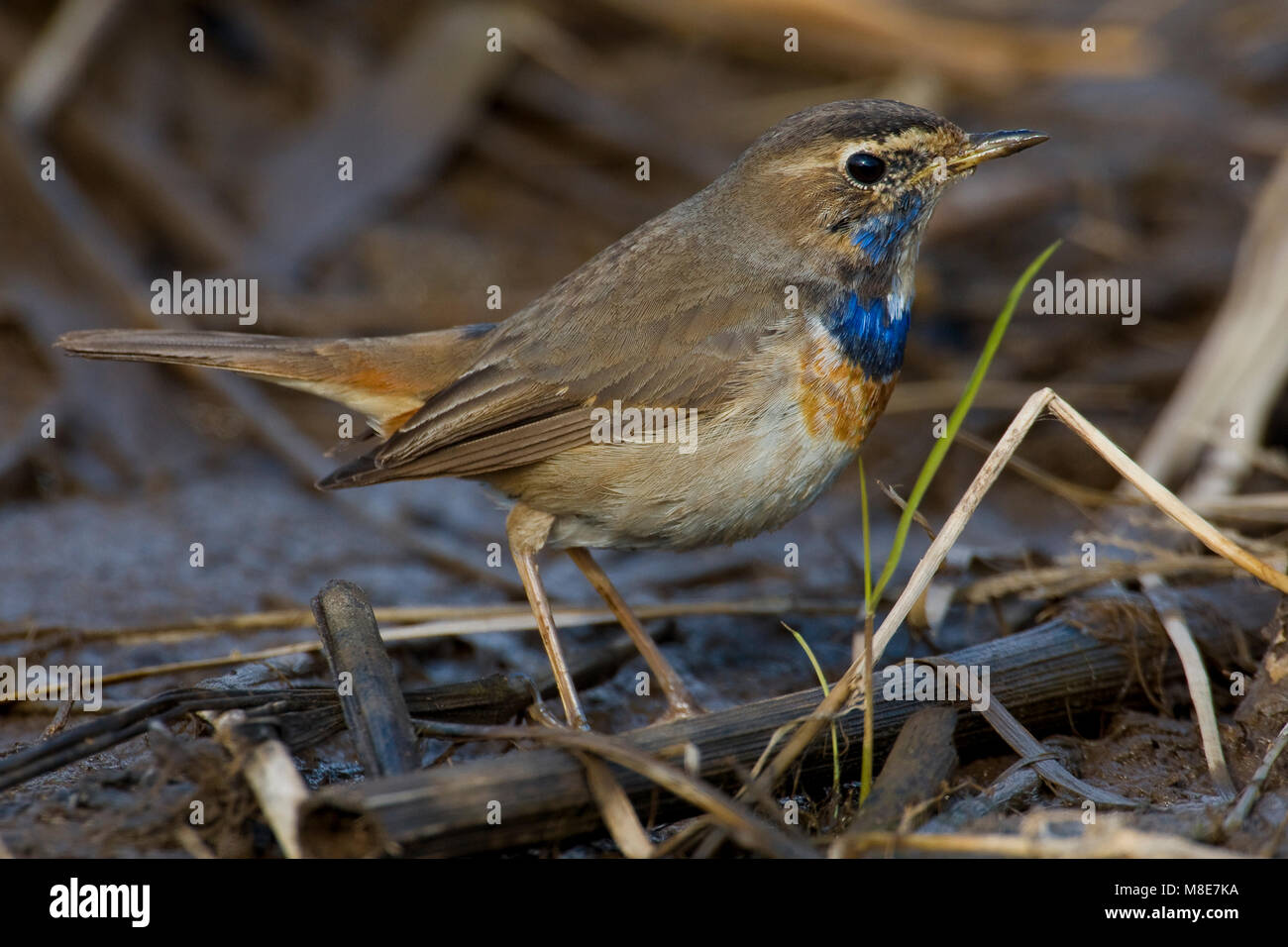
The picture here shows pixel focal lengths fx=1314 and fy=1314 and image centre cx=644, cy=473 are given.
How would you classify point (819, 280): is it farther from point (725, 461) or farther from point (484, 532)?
point (484, 532)

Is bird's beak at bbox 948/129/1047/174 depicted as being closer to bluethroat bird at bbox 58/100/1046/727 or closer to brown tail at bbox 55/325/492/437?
bluethroat bird at bbox 58/100/1046/727

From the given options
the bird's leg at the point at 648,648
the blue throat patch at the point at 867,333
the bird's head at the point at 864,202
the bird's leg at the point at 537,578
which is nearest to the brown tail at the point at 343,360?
the bird's leg at the point at 537,578

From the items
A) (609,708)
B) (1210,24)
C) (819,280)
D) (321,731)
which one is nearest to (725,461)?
(819,280)

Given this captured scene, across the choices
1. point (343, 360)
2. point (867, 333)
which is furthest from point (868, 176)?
point (343, 360)

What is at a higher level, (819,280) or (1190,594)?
(819,280)

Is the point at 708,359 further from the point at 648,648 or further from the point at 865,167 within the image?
the point at 648,648

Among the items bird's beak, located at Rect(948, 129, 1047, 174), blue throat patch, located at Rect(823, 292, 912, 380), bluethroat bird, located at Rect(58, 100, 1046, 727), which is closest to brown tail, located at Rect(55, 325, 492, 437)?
bluethroat bird, located at Rect(58, 100, 1046, 727)
